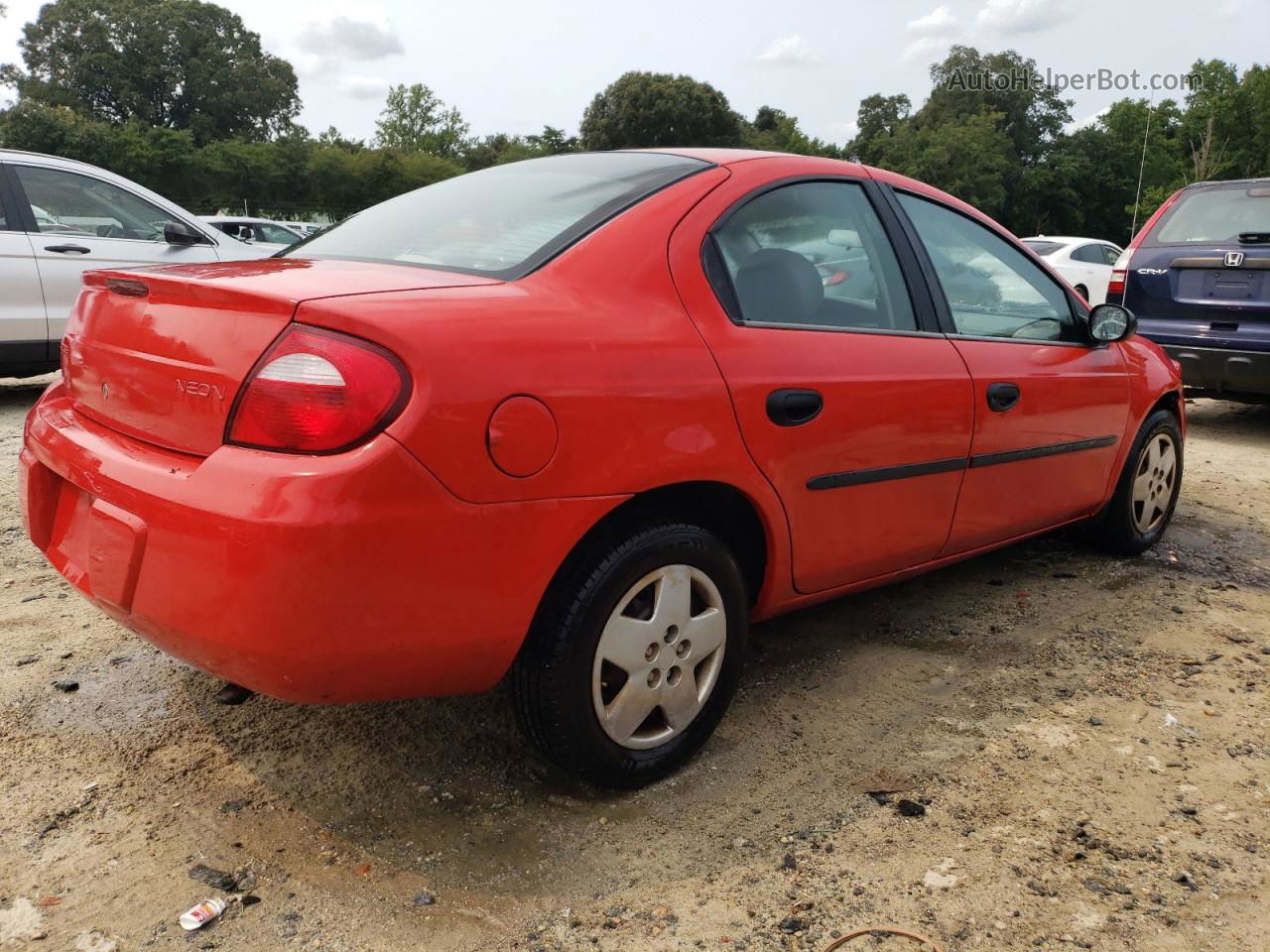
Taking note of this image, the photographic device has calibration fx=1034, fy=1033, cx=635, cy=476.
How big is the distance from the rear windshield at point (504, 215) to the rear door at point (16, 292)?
475cm

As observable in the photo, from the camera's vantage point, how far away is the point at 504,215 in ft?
8.55

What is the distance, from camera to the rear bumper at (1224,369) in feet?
21.6

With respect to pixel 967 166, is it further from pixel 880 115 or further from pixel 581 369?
pixel 581 369

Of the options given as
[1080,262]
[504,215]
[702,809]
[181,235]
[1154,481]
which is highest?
[1080,262]

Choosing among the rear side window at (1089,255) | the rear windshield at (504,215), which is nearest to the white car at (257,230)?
the rear side window at (1089,255)

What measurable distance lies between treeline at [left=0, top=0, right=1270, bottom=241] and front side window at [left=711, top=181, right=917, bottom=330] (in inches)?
1559

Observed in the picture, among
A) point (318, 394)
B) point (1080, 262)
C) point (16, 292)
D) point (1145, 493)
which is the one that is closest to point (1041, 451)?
point (1145, 493)

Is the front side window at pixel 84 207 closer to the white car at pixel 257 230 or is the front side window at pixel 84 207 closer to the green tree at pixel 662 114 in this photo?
the white car at pixel 257 230

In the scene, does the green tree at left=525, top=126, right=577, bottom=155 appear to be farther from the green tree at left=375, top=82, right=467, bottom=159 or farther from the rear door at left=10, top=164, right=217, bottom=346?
the rear door at left=10, top=164, right=217, bottom=346

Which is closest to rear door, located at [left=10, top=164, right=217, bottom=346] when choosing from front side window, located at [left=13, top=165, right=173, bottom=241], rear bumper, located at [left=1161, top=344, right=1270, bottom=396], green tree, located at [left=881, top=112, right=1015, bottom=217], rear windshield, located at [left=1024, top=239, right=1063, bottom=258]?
front side window, located at [left=13, top=165, right=173, bottom=241]

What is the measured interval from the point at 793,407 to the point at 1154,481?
8.39 ft

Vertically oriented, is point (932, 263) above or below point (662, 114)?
below

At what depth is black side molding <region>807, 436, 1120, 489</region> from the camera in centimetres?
269

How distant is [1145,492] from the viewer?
4309 millimetres
